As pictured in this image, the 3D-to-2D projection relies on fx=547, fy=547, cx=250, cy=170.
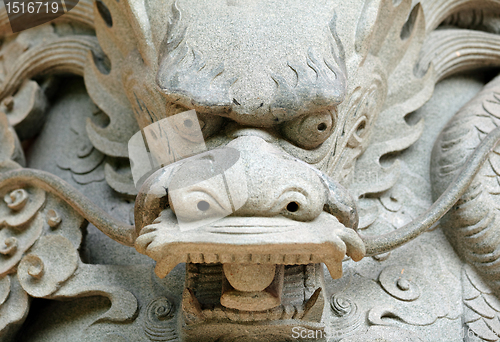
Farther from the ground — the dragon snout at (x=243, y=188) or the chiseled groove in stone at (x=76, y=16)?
the chiseled groove in stone at (x=76, y=16)

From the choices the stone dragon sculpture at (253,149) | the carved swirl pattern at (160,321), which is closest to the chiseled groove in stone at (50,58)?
the stone dragon sculpture at (253,149)

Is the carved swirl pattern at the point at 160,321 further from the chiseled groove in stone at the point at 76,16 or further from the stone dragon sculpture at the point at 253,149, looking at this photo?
the chiseled groove in stone at the point at 76,16

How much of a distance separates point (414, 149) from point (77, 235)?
954 mm

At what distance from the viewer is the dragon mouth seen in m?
0.94

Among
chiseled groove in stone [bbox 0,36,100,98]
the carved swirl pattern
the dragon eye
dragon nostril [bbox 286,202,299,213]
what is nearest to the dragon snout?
dragon nostril [bbox 286,202,299,213]

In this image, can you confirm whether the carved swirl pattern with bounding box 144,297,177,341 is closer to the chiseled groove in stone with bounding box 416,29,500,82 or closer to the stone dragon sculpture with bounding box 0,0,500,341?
the stone dragon sculpture with bounding box 0,0,500,341

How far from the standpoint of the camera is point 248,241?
0.93 meters

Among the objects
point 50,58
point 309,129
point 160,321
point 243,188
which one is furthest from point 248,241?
point 50,58

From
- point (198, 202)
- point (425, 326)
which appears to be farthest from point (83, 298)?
point (425, 326)

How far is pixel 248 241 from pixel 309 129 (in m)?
0.31

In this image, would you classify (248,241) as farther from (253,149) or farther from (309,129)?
(309,129)

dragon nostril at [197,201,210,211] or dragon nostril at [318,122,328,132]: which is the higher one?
dragon nostril at [318,122,328,132]

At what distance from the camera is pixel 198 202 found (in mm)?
968

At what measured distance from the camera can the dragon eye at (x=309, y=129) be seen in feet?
3.69
